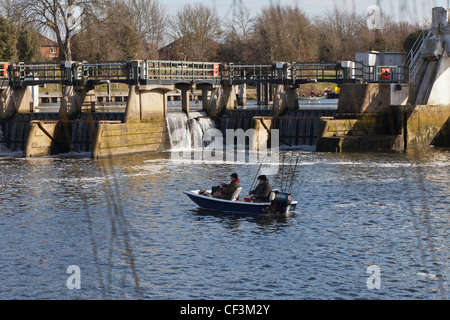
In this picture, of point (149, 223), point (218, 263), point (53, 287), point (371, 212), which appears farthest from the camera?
point (371, 212)

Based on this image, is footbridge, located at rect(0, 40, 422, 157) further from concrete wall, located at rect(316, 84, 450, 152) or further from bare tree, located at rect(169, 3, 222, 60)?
bare tree, located at rect(169, 3, 222, 60)

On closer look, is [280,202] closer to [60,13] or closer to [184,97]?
[184,97]

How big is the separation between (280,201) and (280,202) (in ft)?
0.15

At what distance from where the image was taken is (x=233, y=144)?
198 ft

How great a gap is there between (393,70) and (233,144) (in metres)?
14.6

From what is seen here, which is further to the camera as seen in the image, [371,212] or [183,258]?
[371,212]

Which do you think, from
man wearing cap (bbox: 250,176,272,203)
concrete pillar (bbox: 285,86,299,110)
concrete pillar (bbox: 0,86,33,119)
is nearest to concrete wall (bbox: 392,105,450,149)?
concrete pillar (bbox: 285,86,299,110)

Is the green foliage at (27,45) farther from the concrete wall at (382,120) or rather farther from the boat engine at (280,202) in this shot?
the boat engine at (280,202)

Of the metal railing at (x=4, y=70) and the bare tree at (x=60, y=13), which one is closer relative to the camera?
the metal railing at (x=4, y=70)

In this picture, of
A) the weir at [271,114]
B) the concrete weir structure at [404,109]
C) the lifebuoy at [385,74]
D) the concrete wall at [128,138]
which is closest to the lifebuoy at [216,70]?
the weir at [271,114]

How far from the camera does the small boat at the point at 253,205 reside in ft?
102

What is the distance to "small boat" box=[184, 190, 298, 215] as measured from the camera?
31.2 meters
